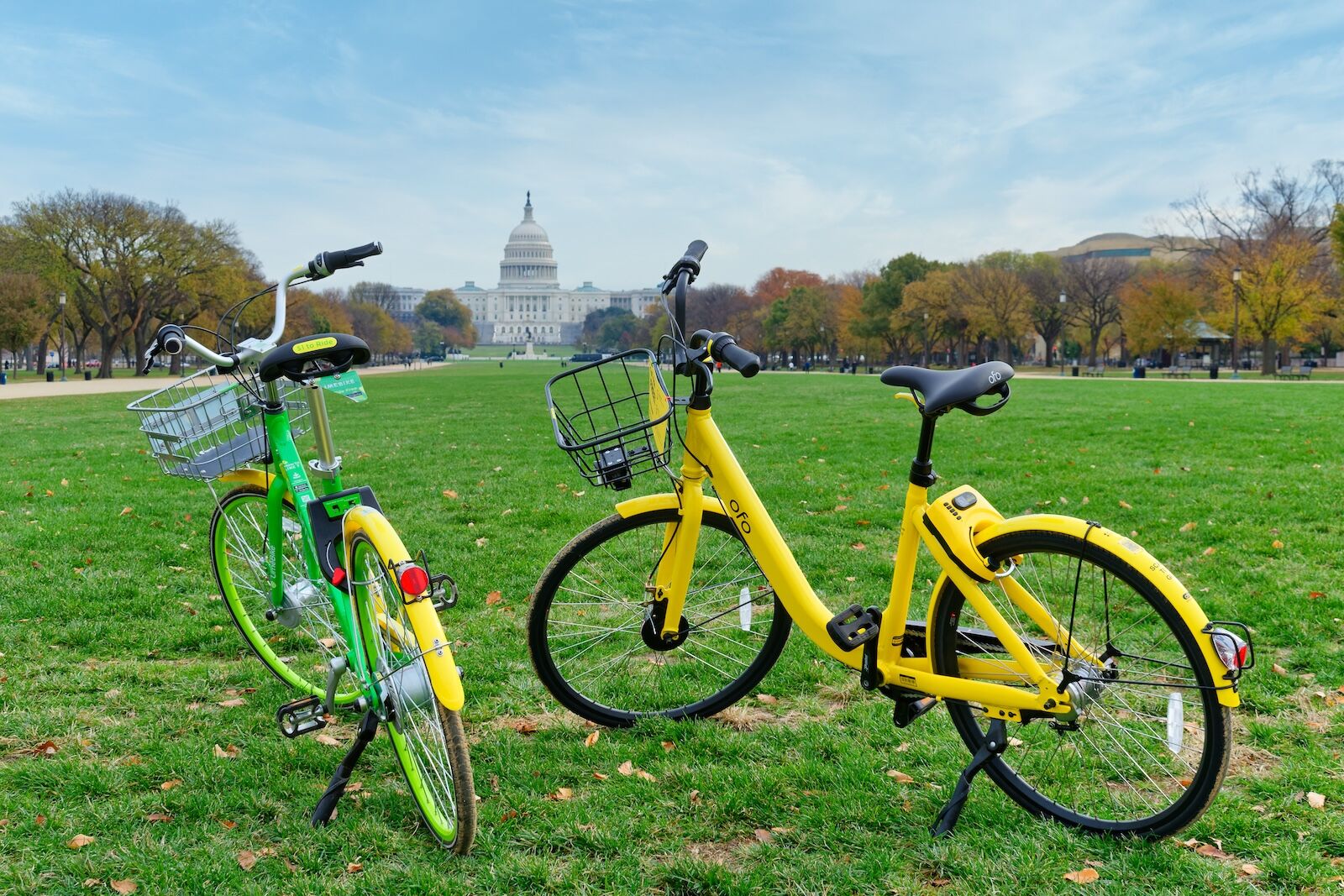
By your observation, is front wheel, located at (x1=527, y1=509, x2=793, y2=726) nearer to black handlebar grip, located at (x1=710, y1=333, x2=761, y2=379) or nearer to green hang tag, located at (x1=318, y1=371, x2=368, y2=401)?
black handlebar grip, located at (x1=710, y1=333, x2=761, y2=379)

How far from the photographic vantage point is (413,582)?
2758 mm

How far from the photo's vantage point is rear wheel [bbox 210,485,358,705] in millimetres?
3697

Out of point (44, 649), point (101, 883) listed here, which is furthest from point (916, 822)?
point (44, 649)

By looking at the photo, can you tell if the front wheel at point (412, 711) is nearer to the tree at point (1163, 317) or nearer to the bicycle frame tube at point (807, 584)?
the bicycle frame tube at point (807, 584)

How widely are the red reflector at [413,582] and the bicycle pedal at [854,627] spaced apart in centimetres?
140

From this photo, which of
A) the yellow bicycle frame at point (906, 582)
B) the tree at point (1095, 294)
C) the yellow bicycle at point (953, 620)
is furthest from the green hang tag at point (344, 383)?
the tree at point (1095, 294)

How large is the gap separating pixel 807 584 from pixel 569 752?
1.12m

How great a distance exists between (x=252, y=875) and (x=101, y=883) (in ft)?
1.40

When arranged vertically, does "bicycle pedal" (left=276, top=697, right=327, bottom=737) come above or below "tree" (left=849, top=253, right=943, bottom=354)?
below

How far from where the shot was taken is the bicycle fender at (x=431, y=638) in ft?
8.75

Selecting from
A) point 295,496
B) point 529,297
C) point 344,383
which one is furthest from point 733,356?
point 529,297

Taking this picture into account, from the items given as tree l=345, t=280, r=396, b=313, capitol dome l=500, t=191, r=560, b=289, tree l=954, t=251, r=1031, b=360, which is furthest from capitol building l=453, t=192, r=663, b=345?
tree l=954, t=251, r=1031, b=360

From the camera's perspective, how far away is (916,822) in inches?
121

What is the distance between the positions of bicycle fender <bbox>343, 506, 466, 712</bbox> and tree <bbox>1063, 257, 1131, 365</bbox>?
65871 mm
